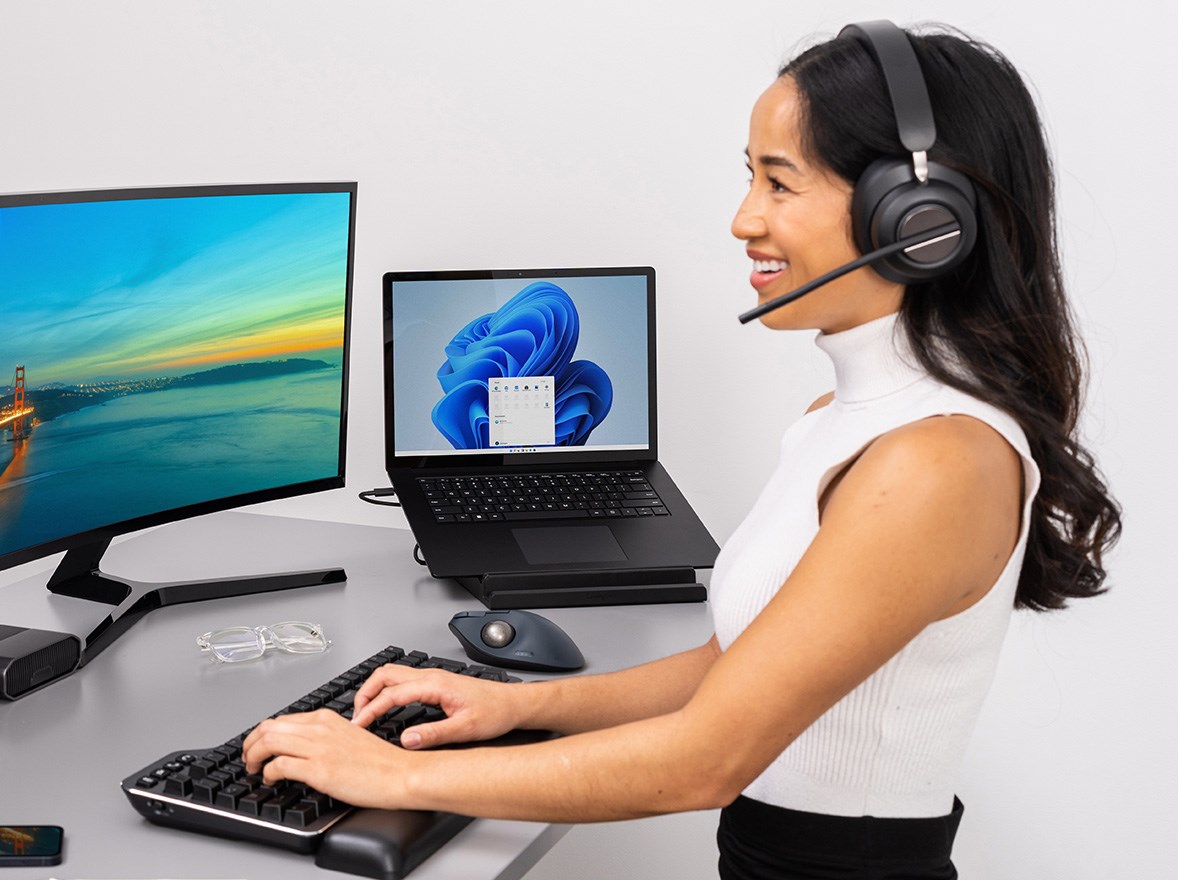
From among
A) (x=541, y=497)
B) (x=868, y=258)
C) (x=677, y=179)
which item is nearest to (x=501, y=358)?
(x=541, y=497)

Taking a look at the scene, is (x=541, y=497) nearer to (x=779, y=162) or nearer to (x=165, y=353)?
(x=165, y=353)

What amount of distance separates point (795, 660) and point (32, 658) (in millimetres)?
743

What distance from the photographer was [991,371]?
3.14ft

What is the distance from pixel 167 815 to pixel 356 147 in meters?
1.21

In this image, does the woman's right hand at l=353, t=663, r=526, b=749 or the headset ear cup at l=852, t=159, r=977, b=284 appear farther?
the woman's right hand at l=353, t=663, r=526, b=749

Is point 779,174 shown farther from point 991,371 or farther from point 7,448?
point 7,448

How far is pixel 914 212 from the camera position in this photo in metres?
0.89

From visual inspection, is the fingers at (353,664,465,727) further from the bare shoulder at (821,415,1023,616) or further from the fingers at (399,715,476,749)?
the bare shoulder at (821,415,1023,616)

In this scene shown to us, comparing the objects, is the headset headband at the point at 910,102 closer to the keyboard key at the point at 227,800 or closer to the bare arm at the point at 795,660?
the bare arm at the point at 795,660

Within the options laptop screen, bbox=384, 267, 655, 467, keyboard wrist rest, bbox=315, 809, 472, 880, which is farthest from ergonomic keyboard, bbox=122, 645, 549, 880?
laptop screen, bbox=384, 267, 655, 467

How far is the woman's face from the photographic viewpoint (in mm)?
983

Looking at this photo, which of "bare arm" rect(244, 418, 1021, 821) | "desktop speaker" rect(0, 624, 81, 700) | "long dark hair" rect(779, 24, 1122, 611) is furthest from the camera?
"desktop speaker" rect(0, 624, 81, 700)

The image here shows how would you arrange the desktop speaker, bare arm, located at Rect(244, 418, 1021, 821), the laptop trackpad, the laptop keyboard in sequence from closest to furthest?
bare arm, located at Rect(244, 418, 1021, 821) → the desktop speaker → the laptop trackpad → the laptop keyboard

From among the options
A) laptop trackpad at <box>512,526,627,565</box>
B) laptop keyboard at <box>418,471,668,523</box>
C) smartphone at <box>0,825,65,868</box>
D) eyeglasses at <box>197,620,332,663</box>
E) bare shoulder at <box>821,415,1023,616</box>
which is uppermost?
bare shoulder at <box>821,415,1023,616</box>
